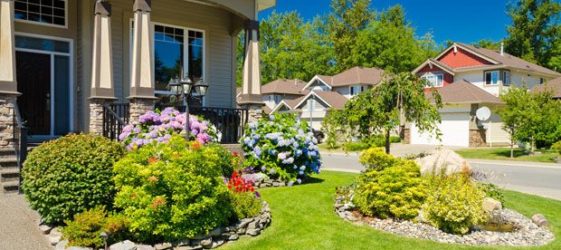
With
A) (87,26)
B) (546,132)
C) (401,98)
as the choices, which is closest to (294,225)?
(401,98)

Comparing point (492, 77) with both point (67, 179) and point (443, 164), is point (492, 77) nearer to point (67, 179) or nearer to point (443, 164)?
point (443, 164)

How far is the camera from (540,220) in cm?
749

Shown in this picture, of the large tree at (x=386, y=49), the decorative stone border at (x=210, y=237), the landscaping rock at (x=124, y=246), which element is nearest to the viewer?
the landscaping rock at (x=124, y=246)

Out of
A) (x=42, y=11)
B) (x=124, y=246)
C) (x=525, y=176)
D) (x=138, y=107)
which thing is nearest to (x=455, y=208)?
(x=124, y=246)

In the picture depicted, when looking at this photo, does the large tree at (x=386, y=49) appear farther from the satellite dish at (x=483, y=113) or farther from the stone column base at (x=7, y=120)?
the stone column base at (x=7, y=120)

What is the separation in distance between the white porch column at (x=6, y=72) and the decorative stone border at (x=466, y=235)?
685 centimetres

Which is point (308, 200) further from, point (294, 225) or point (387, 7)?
point (387, 7)

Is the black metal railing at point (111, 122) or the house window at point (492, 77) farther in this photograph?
the house window at point (492, 77)

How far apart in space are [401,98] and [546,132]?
19074 mm

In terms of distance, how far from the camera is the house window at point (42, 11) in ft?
34.0

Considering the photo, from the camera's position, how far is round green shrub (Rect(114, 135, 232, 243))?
17.9 feet

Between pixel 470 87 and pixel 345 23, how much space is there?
26.2m

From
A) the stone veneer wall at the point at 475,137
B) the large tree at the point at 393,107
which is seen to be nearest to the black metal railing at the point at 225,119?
the large tree at the point at 393,107

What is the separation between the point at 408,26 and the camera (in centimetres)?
5294
